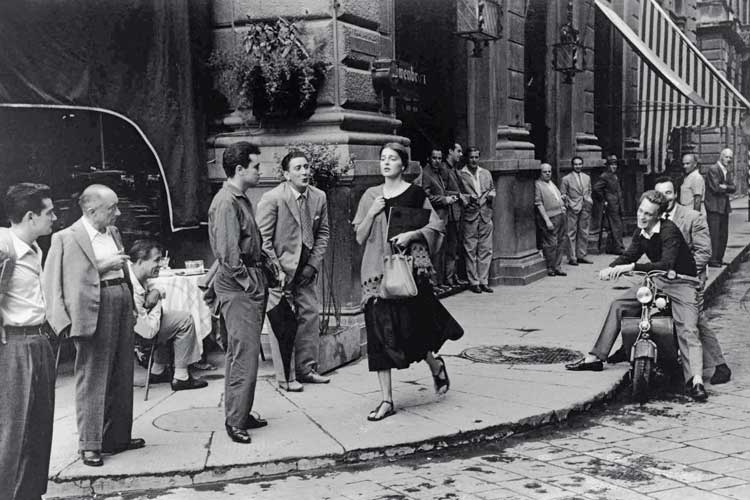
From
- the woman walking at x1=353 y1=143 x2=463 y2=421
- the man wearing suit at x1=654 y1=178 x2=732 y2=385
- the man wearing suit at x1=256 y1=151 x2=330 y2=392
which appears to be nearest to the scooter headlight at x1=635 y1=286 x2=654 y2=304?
the man wearing suit at x1=654 y1=178 x2=732 y2=385

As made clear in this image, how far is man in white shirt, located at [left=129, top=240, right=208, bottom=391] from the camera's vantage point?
7211 mm

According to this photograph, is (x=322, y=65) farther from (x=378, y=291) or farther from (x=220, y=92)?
(x=378, y=291)

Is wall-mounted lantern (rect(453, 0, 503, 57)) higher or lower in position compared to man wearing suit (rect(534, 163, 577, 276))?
higher

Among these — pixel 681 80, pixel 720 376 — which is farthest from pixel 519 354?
pixel 681 80

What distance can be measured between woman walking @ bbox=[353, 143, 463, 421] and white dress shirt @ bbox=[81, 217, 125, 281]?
1.82 m

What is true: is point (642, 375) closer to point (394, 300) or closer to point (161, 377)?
point (394, 300)

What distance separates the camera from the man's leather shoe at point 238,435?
5.86 meters

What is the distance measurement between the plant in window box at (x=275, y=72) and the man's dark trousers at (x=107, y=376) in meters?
3.56

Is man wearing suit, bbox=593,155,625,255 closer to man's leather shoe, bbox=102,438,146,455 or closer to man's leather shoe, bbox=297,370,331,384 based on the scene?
man's leather shoe, bbox=297,370,331,384

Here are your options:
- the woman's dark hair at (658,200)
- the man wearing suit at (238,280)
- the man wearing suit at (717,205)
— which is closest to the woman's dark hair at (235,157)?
the man wearing suit at (238,280)

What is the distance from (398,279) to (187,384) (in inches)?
87.1

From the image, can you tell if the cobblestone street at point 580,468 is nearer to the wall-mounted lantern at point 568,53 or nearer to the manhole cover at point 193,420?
the manhole cover at point 193,420

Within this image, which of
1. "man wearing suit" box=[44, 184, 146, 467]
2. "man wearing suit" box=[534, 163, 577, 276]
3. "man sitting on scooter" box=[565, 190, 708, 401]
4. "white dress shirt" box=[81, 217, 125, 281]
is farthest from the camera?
Result: "man wearing suit" box=[534, 163, 577, 276]

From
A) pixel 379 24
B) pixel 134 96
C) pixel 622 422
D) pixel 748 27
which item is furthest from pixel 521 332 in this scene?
pixel 748 27
